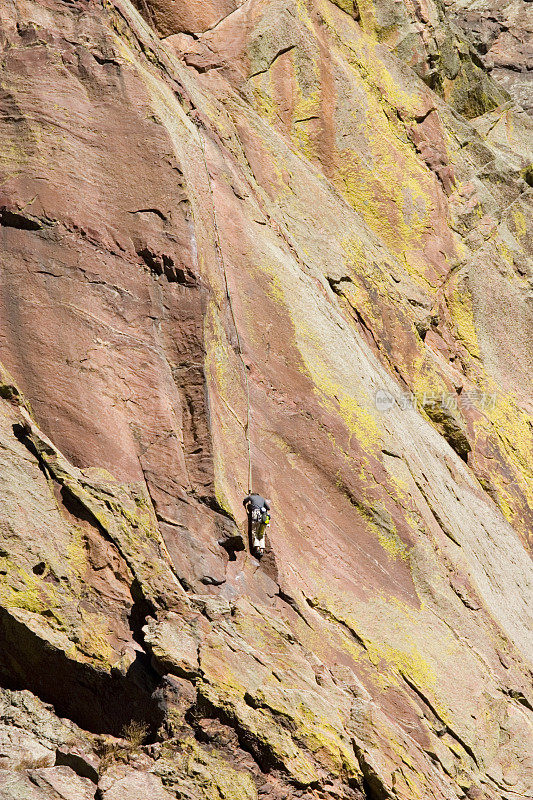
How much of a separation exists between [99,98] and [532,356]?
1948 centimetres

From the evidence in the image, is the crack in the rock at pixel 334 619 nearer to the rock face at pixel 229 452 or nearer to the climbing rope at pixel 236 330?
the rock face at pixel 229 452

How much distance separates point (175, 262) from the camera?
1552cm

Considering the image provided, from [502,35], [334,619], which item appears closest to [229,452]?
[334,619]

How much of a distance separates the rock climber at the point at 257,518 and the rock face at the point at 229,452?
0.23 metres

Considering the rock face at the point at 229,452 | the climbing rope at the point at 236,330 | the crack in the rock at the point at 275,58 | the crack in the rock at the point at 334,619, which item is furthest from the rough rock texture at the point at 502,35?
the crack in the rock at the point at 334,619

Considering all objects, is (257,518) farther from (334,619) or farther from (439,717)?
(439,717)

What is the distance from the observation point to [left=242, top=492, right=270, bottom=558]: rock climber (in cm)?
1415

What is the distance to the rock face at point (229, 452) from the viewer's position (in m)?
10.9

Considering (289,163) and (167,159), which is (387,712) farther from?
(289,163)

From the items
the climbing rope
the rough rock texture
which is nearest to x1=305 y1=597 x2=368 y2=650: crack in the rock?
the climbing rope

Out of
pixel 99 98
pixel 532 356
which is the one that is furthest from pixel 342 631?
pixel 532 356

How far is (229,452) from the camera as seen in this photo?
15.2 metres

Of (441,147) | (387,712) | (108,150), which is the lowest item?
(387,712)

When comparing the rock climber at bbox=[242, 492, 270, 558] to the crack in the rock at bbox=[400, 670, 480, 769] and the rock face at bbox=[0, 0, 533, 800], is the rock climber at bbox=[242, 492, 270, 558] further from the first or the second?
the crack in the rock at bbox=[400, 670, 480, 769]
